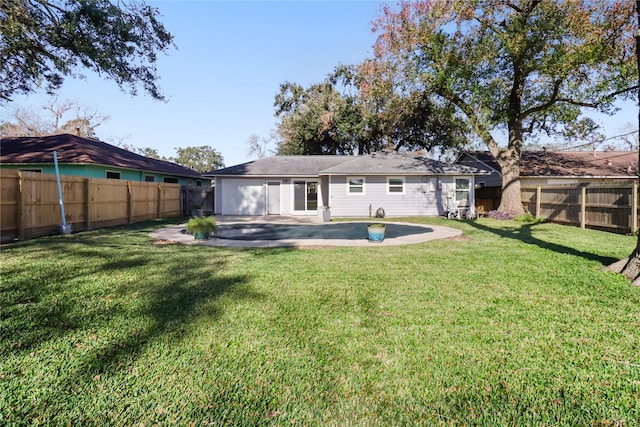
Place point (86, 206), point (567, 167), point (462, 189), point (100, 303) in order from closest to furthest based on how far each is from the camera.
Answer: point (100, 303)
point (86, 206)
point (462, 189)
point (567, 167)

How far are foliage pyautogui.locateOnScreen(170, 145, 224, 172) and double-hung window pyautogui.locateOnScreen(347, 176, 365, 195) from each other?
52.5m

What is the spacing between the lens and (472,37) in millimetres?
14852

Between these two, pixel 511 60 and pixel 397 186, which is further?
pixel 397 186

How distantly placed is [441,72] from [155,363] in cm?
1545

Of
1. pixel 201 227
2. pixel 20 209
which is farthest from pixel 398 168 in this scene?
pixel 20 209

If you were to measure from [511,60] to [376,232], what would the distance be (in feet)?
38.6

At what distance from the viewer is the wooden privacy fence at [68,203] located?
25.8 feet

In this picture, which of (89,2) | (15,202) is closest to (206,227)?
(15,202)

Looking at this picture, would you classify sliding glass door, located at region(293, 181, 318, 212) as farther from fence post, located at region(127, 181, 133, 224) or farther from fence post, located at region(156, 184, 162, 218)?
fence post, located at region(127, 181, 133, 224)

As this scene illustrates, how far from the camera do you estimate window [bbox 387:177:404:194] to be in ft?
55.4

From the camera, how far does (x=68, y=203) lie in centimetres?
970

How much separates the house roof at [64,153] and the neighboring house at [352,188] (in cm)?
463

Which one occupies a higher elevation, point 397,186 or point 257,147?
point 257,147

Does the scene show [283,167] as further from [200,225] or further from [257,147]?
[257,147]
